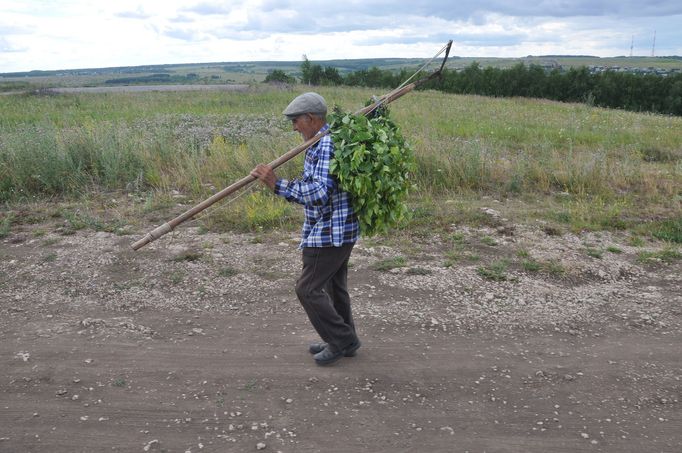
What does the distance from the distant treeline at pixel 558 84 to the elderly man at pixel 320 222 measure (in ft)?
117

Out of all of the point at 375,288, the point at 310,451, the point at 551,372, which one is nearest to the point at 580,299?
the point at 551,372

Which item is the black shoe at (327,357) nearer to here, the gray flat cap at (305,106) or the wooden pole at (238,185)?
the wooden pole at (238,185)

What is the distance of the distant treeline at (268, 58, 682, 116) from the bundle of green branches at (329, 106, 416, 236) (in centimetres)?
3550

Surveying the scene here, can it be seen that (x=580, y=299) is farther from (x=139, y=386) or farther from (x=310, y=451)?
(x=139, y=386)

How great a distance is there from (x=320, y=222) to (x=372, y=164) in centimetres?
57

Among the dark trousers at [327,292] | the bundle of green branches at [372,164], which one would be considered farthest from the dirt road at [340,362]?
the bundle of green branches at [372,164]

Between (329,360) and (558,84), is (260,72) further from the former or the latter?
(329,360)

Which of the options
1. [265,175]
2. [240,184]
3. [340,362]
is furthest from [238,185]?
[340,362]

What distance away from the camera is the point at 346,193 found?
13.4 ft

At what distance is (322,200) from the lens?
392cm

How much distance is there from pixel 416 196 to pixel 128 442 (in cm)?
618

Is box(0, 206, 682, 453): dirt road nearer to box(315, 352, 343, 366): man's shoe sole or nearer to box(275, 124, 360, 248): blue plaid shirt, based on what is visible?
box(315, 352, 343, 366): man's shoe sole

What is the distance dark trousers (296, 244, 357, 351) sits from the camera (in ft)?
13.6

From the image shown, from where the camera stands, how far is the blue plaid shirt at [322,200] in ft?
12.8
